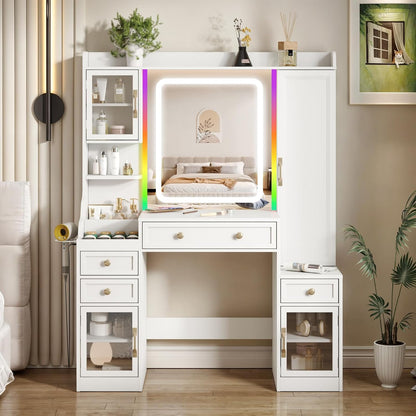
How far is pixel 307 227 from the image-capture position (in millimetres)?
3973

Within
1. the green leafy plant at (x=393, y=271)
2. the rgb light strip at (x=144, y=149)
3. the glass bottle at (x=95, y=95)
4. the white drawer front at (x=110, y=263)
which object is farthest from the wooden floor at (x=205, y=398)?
the glass bottle at (x=95, y=95)

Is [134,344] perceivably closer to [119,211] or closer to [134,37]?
[119,211]

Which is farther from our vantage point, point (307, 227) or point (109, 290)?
point (307, 227)

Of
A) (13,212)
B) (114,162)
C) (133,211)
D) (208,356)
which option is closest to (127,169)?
(114,162)

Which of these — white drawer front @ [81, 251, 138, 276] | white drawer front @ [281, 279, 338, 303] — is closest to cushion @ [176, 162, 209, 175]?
white drawer front @ [81, 251, 138, 276]

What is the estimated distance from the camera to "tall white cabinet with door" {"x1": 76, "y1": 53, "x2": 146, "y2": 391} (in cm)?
370

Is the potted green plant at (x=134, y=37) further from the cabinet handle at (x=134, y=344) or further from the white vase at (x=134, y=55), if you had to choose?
the cabinet handle at (x=134, y=344)

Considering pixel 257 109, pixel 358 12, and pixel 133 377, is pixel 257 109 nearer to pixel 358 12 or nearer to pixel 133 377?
pixel 358 12

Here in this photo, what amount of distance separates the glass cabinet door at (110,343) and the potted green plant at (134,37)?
4.68ft

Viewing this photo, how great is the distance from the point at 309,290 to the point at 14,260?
170 centimetres

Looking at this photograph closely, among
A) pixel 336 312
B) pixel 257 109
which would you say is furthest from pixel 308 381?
pixel 257 109

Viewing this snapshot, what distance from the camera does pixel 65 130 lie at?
4.10 metres

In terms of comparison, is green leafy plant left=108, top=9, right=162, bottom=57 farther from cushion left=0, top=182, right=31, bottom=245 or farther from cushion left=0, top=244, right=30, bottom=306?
cushion left=0, top=244, right=30, bottom=306

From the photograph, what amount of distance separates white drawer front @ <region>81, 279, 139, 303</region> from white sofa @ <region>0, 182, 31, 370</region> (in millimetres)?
516
